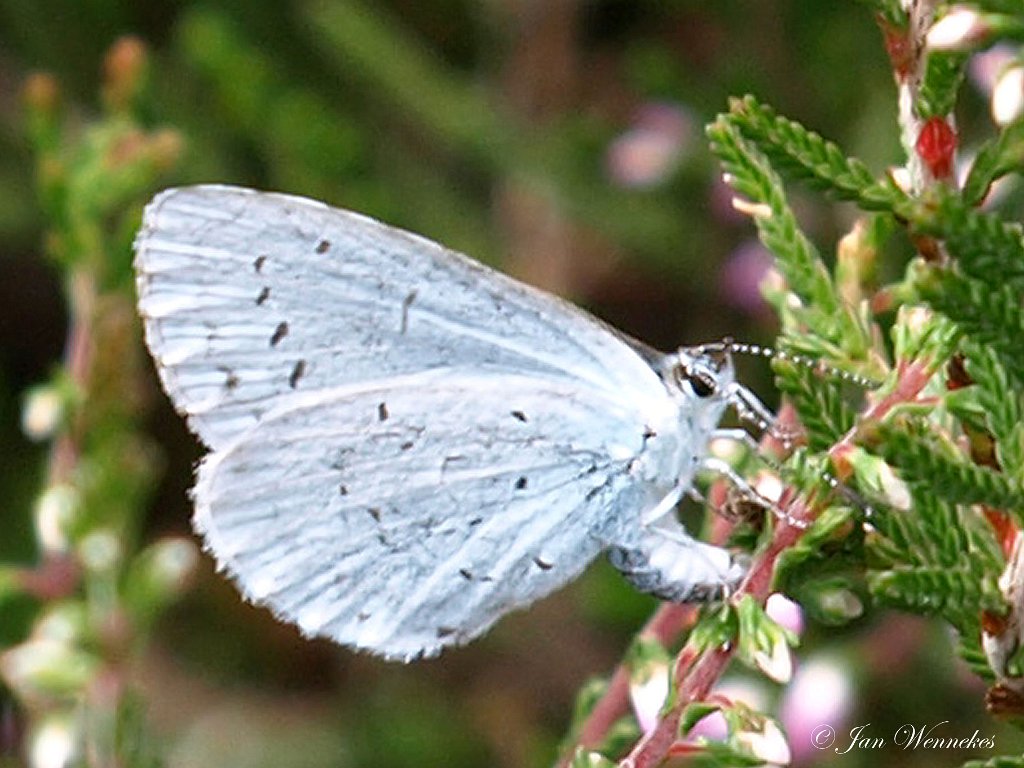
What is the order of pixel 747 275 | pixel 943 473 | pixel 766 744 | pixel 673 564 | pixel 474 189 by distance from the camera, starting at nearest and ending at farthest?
1. pixel 943 473
2. pixel 766 744
3. pixel 673 564
4. pixel 747 275
5. pixel 474 189

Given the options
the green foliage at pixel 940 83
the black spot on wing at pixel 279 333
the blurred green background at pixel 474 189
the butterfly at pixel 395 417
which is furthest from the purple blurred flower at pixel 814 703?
the green foliage at pixel 940 83

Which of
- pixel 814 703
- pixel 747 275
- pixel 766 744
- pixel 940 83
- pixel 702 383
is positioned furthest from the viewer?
pixel 747 275

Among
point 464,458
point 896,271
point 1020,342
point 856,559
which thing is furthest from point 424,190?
point 1020,342

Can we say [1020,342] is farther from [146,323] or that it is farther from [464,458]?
[146,323]

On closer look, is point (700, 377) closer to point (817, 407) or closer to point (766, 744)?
point (817, 407)

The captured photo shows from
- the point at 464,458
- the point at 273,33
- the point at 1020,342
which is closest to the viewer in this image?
the point at 1020,342

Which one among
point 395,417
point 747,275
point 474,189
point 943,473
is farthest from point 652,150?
point 943,473

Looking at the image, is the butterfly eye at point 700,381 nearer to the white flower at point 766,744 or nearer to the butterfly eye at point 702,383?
the butterfly eye at point 702,383
